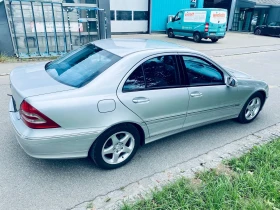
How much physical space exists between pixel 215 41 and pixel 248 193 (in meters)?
15.4

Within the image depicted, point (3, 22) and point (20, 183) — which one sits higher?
point (3, 22)

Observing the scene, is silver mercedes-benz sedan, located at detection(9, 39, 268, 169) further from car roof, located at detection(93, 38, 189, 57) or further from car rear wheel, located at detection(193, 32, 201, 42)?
car rear wheel, located at detection(193, 32, 201, 42)

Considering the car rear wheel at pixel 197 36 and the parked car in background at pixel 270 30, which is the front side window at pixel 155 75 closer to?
the car rear wheel at pixel 197 36

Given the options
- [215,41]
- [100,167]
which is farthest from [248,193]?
[215,41]

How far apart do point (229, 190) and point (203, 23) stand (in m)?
14.4

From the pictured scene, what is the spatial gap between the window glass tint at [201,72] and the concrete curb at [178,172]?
1047 mm

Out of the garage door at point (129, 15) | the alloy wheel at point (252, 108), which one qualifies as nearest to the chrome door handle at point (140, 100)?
the alloy wheel at point (252, 108)

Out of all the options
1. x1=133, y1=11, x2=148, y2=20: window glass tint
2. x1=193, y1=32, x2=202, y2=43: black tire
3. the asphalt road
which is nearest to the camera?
the asphalt road

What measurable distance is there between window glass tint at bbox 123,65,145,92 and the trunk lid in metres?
0.65

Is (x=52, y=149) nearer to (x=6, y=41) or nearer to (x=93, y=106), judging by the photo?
(x=93, y=106)

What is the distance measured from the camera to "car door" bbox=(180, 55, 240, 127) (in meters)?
3.24

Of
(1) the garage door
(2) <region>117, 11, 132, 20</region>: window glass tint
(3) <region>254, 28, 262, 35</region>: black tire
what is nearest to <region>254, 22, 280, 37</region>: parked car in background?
(3) <region>254, 28, 262, 35</region>: black tire

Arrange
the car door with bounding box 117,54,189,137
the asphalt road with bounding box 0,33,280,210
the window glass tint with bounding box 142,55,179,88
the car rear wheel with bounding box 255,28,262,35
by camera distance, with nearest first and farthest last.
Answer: the asphalt road with bounding box 0,33,280,210 → the car door with bounding box 117,54,189,137 → the window glass tint with bounding box 142,55,179,88 → the car rear wheel with bounding box 255,28,262,35

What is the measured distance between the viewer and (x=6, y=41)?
8.27 m
